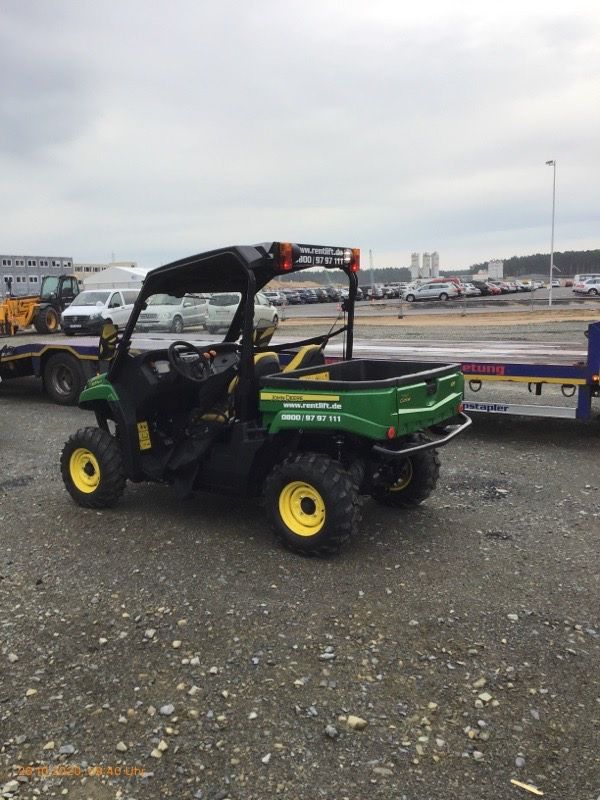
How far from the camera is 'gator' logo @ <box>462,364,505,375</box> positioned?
771 cm

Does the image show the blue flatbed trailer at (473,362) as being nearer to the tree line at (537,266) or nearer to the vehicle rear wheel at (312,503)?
the vehicle rear wheel at (312,503)

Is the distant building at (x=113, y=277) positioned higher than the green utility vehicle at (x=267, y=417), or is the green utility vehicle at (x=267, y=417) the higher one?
the distant building at (x=113, y=277)

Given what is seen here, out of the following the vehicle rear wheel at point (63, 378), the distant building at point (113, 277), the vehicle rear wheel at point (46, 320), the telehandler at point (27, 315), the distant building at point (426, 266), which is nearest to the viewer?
the vehicle rear wheel at point (63, 378)

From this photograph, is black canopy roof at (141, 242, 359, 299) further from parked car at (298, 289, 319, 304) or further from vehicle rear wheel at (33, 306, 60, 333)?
parked car at (298, 289, 319, 304)

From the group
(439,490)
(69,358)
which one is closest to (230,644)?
(439,490)

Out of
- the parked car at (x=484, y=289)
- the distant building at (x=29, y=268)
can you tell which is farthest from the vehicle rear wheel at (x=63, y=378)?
the distant building at (x=29, y=268)

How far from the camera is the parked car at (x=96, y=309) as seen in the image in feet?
73.4

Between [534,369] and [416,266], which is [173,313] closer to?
[534,369]

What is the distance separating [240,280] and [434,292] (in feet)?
144

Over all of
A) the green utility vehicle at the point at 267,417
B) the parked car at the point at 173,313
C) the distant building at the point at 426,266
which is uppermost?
the distant building at the point at 426,266

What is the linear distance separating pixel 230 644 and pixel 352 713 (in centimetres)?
83

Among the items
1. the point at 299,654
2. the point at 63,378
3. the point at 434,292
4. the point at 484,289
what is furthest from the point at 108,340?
the point at 484,289

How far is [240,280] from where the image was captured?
5.48 m

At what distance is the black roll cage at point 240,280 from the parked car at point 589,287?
144 feet
